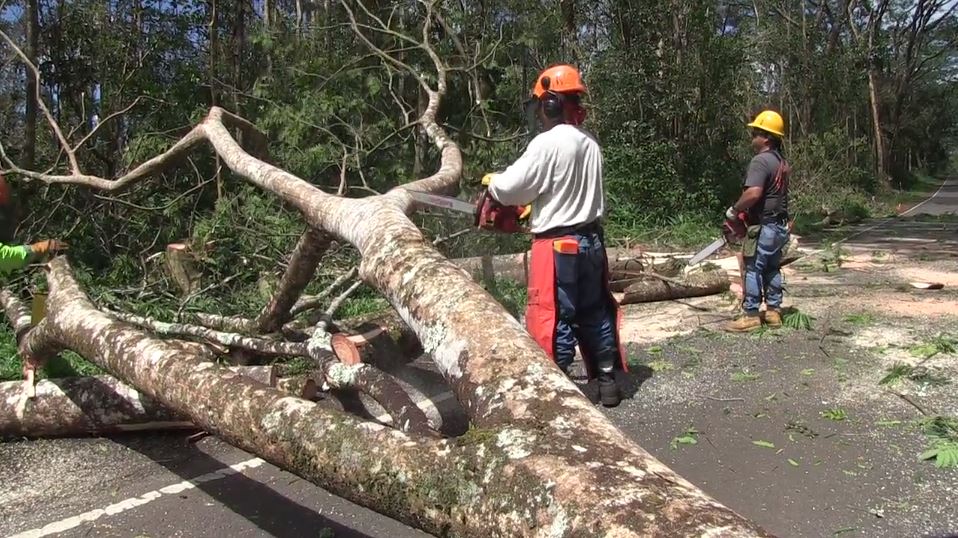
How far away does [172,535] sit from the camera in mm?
3123

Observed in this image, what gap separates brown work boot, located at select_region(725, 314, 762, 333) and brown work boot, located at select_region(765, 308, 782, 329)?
3.2 inches

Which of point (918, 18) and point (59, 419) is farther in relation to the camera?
point (918, 18)

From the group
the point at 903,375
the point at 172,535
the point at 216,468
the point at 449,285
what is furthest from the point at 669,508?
the point at 903,375

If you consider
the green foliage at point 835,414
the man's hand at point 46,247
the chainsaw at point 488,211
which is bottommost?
the green foliage at point 835,414

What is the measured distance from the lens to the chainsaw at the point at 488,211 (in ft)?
13.6

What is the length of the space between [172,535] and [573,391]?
2126 mm

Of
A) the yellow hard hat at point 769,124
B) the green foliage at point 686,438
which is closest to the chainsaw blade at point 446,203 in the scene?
the green foliage at point 686,438

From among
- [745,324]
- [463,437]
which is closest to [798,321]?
[745,324]

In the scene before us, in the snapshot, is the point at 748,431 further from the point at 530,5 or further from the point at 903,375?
the point at 530,5

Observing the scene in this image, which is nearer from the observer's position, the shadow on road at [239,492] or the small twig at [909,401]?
the shadow on road at [239,492]

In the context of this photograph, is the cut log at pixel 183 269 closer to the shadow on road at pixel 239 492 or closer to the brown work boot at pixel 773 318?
the shadow on road at pixel 239 492

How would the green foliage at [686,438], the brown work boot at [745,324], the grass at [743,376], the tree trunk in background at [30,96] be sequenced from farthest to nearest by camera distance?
the tree trunk in background at [30,96] < the brown work boot at [745,324] < the grass at [743,376] < the green foliage at [686,438]

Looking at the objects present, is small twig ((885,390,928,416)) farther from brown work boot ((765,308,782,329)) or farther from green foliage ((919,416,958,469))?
brown work boot ((765,308,782,329))

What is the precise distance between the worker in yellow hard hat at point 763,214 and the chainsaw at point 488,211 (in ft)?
7.74
